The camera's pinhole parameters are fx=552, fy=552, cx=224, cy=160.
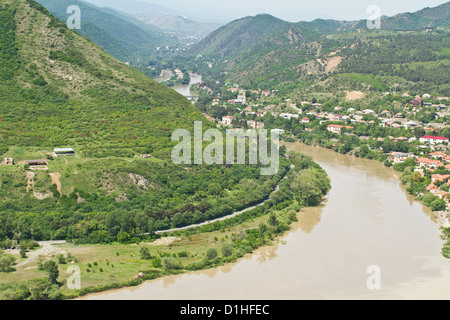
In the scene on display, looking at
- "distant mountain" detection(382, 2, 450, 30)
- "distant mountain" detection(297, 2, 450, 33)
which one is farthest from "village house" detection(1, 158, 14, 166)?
"distant mountain" detection(382, 2, 450, 30)

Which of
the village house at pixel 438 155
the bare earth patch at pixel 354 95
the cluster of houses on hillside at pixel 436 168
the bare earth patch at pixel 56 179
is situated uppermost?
the bare earth patch at pixel 354 95

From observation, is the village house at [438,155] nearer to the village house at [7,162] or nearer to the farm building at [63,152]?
the farm building at [63,152]

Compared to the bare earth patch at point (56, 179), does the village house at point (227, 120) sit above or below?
above

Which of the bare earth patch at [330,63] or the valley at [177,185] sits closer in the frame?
the valley at [177,185]

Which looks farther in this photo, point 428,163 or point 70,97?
point 70,97

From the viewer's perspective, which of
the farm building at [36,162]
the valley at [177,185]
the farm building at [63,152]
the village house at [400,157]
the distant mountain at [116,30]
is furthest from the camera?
the distant mountain at [116,30]

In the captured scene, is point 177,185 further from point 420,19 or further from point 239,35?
point 239,35

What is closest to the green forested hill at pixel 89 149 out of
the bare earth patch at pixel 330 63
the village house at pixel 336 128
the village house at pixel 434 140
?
the village house at pixel 434 140

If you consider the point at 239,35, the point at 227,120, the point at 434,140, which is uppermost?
the point at 239,35

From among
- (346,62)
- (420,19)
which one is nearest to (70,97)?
(346,62)
